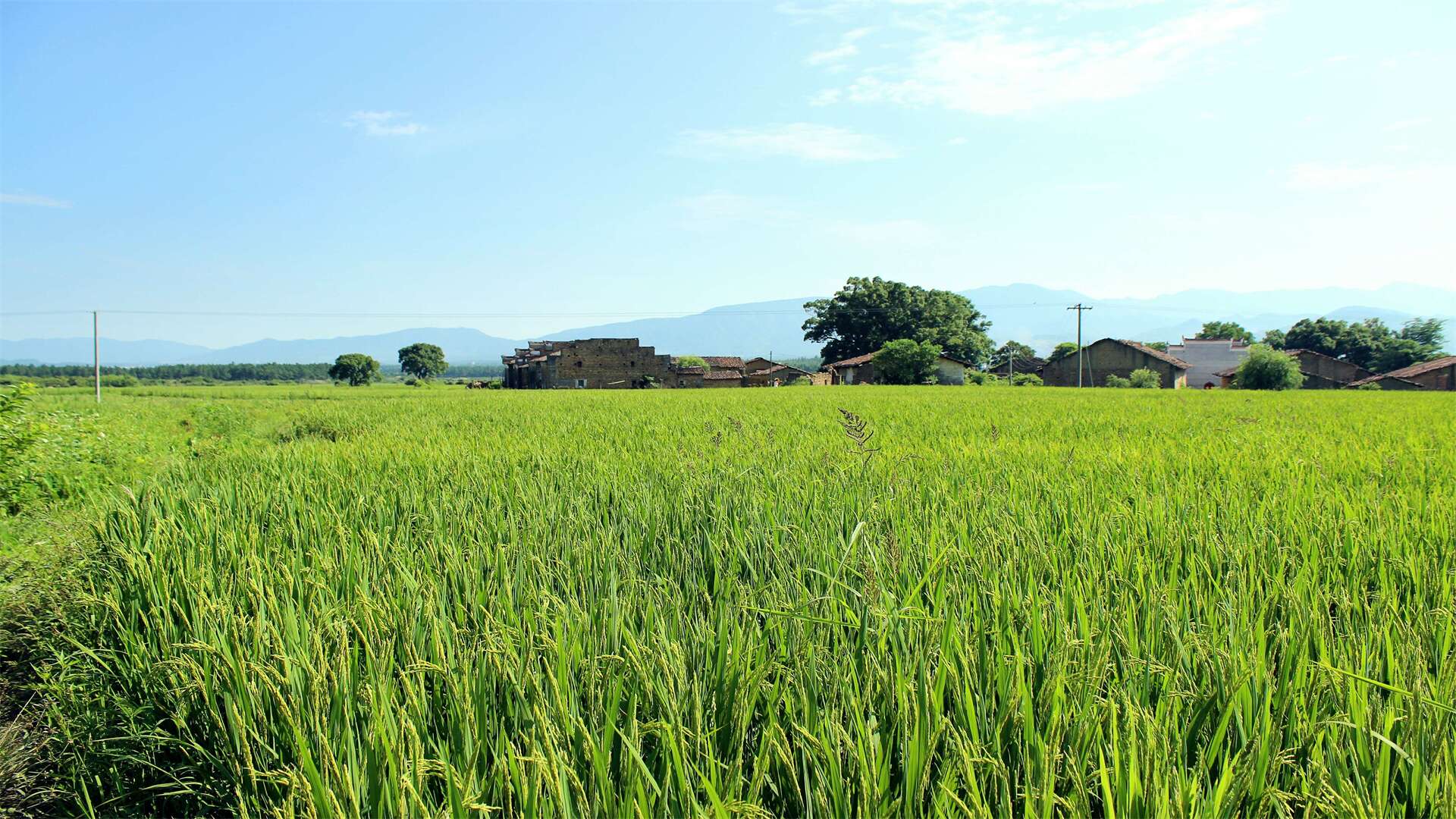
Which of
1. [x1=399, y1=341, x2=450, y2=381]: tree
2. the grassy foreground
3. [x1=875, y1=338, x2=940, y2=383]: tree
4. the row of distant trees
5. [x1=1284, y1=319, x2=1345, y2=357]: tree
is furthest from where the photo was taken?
[x1=399, y1=341, x2=450, y2=381]: tree

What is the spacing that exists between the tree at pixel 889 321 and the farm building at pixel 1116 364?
496 inches

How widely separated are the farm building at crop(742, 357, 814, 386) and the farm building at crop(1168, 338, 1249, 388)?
33994mm

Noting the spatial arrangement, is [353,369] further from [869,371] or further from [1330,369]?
[1330,369]

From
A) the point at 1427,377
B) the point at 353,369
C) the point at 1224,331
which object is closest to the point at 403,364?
the point at 353,369

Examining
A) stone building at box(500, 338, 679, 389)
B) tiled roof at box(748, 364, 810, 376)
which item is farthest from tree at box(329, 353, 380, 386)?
tiled roof at box(748, 364, 810, 376)

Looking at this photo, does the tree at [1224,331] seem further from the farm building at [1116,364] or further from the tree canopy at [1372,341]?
the farm building at [1116,364]

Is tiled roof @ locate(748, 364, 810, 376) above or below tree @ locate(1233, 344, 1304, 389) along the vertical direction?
above

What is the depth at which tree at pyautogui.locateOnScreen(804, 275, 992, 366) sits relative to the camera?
225 ft

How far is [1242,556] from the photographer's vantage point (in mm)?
2451

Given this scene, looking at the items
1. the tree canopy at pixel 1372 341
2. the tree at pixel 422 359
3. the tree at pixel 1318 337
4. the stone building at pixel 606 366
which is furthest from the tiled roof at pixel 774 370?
the tree at pixel 422 359

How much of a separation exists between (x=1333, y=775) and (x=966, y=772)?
2.22 ft

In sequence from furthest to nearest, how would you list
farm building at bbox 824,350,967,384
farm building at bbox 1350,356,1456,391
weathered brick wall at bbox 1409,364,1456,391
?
farm building at bbox 824,350,967,384 → farm building at bbox 1350,356,1456,391 → weathered brick wall at bbox 1409,364,1456,391

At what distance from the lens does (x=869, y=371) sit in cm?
6103

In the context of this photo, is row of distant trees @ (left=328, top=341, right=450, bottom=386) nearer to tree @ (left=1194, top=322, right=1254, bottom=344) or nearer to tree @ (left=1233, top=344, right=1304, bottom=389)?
tree @ (left=1233, top=344, right=1304, bottom=389)
